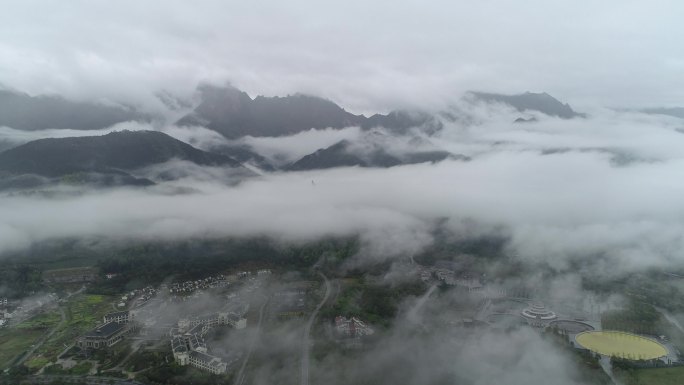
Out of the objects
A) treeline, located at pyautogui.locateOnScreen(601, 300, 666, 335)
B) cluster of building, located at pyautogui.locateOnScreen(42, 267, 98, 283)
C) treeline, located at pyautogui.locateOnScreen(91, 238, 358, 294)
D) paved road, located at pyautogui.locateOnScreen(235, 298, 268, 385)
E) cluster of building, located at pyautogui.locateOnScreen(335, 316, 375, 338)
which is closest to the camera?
paved road, located at pyautogui.locateOnScreen(235, 298, 268, 385)

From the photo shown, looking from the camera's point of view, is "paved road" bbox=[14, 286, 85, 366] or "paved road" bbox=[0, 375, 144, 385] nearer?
"paved road" bbox=[0, 375, 144, 385]

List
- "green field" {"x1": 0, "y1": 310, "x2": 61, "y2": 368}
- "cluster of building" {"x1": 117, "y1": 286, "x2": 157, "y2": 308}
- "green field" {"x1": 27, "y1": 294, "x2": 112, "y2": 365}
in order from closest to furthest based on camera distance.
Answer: "green field" {"x1": 0, "y1": 310, "x2": 61, "y2": 368}, "green field" {"x1": 27, "y1": 294, "x2": 112, "y2": 365}, "cluster of building" {"x1": 117, "y1": 286, "x2": 157, "y2": 308}

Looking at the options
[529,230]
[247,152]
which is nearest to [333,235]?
[529,230]

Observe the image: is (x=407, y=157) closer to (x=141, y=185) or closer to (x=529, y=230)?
(x=529, y=230)

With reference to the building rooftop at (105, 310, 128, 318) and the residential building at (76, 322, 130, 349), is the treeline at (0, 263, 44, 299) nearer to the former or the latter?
the building rooftop at (105, 310, 128, 318)

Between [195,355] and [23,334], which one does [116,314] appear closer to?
[23,334]

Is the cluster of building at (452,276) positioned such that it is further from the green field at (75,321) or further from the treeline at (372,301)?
the green field at (75,321)

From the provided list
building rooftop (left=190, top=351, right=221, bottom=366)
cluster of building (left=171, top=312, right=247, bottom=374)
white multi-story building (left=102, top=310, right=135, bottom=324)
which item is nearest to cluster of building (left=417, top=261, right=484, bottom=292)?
cluster of building (left=171, top=312, right=247, bottom=374)

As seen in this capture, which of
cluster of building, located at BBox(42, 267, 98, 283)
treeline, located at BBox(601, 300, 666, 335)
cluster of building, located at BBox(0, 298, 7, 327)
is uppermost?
cluster of building, located at BBox(42, 267, 98, 283)
